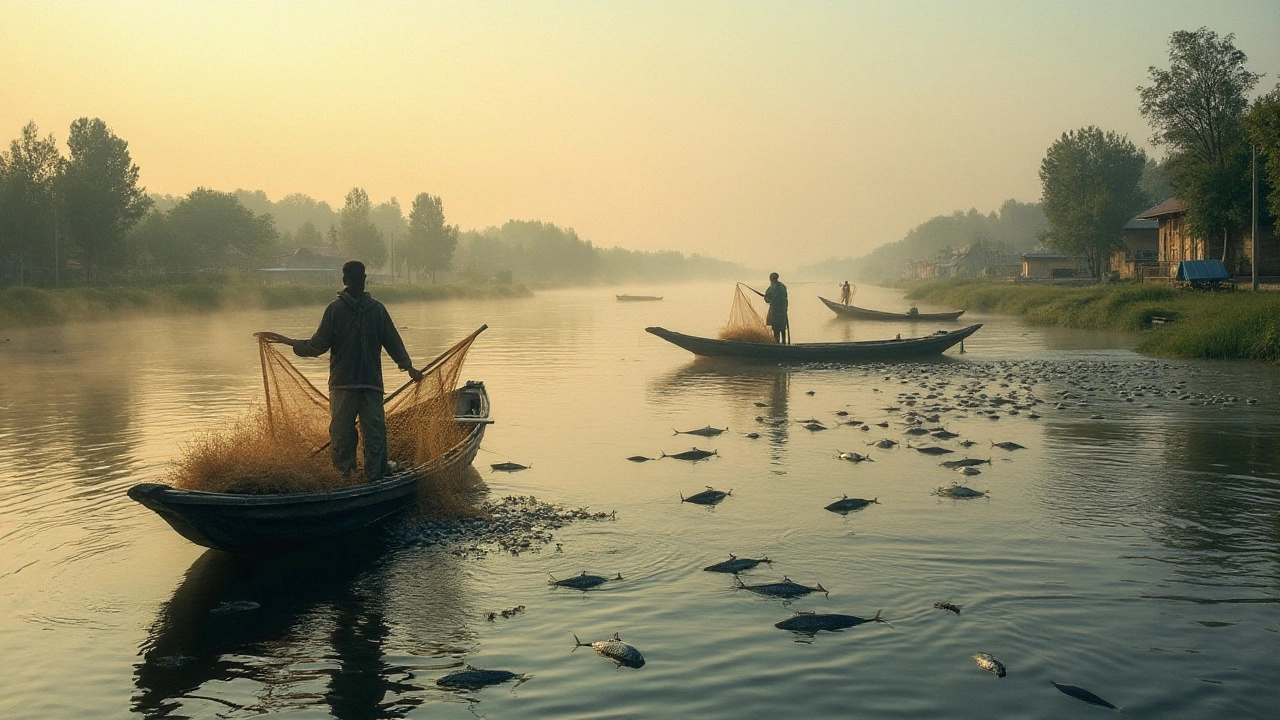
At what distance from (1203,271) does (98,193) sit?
73.7 m

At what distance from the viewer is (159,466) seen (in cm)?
1600

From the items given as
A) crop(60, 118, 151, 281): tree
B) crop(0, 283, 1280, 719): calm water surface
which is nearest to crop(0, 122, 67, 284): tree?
crop(60, 118, 151, 281): tree

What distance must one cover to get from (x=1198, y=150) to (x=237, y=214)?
94.9 metres

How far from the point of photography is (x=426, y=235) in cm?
13675

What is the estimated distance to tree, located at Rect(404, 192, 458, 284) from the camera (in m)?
136

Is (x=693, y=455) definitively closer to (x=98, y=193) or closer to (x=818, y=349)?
(x=818, y=349)

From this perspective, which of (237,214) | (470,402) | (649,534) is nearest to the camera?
(649,534)

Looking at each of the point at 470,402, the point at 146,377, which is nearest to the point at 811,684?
the point at 470,402

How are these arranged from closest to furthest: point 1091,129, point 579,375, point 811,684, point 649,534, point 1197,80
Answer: point 811,684
point 649,534
point 579,375
point 1197,80
point 1091,129

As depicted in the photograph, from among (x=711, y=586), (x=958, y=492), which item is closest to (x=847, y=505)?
(x=958, y=492)

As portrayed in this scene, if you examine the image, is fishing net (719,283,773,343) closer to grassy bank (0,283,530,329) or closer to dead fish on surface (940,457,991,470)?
dead fish on surface (940,457,991,470)

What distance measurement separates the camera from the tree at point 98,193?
7250 cm

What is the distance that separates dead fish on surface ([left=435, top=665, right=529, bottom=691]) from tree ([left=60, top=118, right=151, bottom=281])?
77.0 metres

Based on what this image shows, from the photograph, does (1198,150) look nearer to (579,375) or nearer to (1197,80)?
(1197,80)
